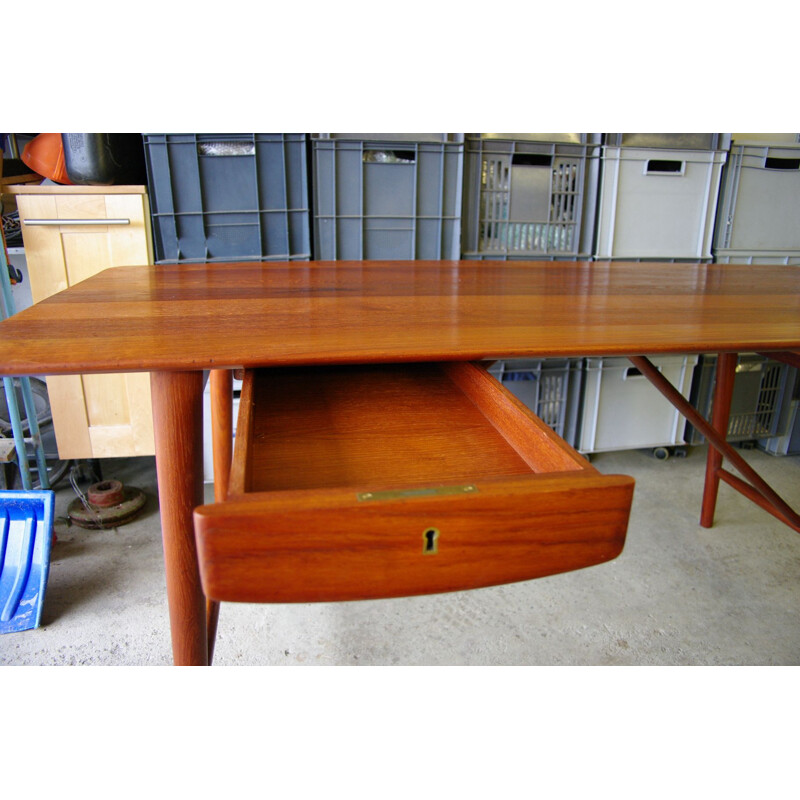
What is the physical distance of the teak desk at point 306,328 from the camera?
693mm

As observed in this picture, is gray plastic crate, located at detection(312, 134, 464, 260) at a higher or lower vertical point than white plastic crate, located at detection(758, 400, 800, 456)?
higher

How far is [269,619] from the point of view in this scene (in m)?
1.65

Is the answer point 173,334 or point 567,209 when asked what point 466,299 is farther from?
point 567,209

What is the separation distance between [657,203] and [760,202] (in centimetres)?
44

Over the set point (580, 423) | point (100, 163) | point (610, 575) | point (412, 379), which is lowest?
point (610, 575)

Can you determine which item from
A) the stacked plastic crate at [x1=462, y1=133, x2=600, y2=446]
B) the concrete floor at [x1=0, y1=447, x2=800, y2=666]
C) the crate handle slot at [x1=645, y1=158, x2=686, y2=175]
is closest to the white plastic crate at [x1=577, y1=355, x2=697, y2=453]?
the stacked plastic crate at [x1=462, y1=133, x2=600, y2=446]

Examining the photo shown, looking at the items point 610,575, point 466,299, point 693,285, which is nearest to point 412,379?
point 466,299

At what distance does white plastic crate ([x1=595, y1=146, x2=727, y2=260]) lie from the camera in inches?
88.0

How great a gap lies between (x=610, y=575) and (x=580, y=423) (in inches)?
29.6

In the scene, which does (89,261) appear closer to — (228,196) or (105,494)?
(228,196)

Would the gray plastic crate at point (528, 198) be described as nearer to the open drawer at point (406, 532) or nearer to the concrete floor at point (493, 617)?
the concrete floor at point (493, 617)

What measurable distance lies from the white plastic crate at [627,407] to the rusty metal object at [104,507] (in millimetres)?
1683

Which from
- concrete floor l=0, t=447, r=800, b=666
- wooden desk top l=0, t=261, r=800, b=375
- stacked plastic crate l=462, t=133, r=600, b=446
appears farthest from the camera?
stacked plastic crate l=462, t=133, r=600, b=446

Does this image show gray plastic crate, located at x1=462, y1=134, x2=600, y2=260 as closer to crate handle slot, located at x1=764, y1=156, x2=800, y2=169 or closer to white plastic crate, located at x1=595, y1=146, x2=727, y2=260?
white plastic crate, located at x1=595, y1=146, x2=727, y2=260
